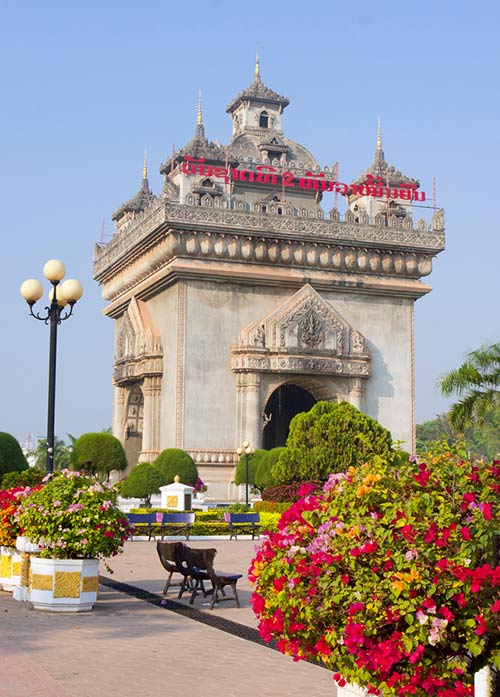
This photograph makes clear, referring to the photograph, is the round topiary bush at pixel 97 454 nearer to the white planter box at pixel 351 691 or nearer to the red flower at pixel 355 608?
the white planter box at pixel 351 691

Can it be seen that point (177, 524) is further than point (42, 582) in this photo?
Yes

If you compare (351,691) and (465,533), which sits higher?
(465,533)

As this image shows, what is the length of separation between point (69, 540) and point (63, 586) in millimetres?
558

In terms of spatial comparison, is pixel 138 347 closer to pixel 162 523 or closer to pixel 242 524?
pixel 242 524

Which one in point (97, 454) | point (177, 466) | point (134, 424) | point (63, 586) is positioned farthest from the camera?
point (134, 424)

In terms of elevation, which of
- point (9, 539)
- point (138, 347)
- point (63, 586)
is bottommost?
point (63, 586)

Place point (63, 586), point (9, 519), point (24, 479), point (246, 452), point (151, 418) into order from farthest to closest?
1. point (151, 418)
2. point (246, 452)
3. point (24, 479)
4. point (9, 519)
5. point (63, 586)

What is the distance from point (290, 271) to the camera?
41.3m

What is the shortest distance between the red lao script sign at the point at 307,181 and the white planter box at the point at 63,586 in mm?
31309

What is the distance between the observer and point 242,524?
2833 cm

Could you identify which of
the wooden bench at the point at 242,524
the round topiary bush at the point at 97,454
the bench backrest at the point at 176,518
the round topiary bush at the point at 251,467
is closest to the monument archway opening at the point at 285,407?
the round topiary bush at the point at 251,467

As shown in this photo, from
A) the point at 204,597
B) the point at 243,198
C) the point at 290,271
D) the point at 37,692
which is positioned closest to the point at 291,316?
the point at 290,271

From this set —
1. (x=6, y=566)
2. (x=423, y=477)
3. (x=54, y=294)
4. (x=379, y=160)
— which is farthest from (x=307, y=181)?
(x=423, y=477)

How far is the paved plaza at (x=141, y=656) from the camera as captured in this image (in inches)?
326
